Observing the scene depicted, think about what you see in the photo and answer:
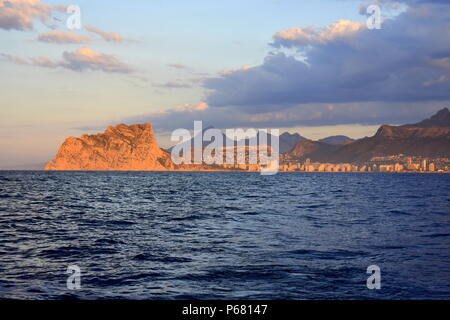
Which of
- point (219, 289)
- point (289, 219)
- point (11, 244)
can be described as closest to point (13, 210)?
point (11, 244)

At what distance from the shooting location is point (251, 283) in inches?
579

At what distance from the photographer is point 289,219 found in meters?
36.6

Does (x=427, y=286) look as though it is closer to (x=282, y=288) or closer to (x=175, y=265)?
(x=282, y=288)

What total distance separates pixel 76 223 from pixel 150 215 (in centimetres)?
883

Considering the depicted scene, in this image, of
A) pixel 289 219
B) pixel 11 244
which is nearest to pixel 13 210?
pixel 11 244

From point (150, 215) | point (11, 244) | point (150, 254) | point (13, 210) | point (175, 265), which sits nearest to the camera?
point (175, 265)

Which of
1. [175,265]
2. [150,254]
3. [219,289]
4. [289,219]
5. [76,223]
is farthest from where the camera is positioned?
[289,219]

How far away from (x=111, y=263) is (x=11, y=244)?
8694 mm

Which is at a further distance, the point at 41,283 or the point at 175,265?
the point at 175,265

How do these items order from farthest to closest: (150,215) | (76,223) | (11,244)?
1. (150,215)
2. (76,223)
3. (11,244)

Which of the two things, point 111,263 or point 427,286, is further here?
point 111,263
